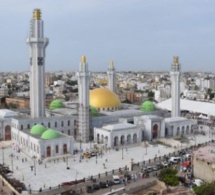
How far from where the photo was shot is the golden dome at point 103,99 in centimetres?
5328

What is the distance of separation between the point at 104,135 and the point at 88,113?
3.90m

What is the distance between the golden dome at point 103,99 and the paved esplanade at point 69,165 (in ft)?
37.7

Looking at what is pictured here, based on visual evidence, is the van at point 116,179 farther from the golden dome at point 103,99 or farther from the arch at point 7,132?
the golden dome at point 103,99

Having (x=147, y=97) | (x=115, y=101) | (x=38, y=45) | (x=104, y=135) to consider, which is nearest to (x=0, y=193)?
(x=104, y=135)

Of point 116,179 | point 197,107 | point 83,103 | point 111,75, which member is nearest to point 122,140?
point 83,103

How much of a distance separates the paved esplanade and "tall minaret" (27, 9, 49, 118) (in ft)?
24.3

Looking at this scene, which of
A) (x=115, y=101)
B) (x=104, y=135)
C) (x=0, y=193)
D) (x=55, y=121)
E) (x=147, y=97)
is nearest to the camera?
(x=0, y=193)

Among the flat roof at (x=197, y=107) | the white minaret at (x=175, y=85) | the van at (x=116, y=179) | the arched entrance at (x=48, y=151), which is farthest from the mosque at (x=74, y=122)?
the flat roof at (x=197, y=107)

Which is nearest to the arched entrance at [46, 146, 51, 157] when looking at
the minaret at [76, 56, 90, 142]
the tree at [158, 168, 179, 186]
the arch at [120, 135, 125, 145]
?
the minaret at [76, 56, 90, 142]

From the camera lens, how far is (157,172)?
3203cm

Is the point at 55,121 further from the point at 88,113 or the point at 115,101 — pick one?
the point at 115,101

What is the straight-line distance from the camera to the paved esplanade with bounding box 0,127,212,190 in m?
30.7

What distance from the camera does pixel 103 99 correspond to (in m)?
53.5

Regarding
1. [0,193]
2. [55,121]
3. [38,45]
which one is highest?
[38,45]
